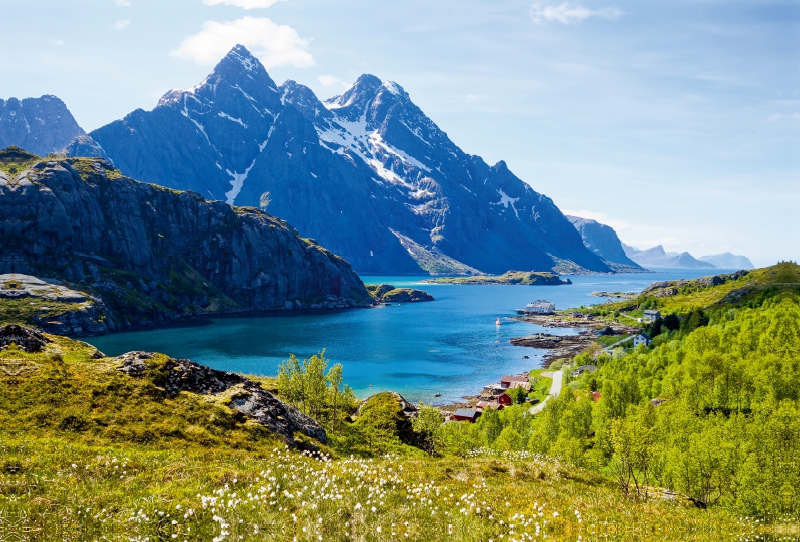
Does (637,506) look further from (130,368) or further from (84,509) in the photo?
(130,368)

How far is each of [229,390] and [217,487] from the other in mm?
18976

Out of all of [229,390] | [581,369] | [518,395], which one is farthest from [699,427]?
[581,369]

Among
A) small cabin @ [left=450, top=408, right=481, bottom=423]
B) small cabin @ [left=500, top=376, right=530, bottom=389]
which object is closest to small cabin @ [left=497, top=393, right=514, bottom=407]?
small cabin @ [left=500, top=376, right=530, bottom=389]

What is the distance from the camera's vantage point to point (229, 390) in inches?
1388

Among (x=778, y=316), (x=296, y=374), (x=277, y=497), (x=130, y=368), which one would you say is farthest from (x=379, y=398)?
(x=778, y=316)

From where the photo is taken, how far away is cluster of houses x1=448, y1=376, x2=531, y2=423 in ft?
332

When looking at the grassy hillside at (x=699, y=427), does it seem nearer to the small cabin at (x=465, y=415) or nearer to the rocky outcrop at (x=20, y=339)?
the small cabin at (x=465, y=415)

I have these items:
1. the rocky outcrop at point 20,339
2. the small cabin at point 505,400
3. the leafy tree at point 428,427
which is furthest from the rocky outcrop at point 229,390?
the small cabin at point 505,400

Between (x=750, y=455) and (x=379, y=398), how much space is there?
44.2 meters

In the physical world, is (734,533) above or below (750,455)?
above

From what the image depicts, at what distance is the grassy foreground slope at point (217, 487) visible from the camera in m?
14.3

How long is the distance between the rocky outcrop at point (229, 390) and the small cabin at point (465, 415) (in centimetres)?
6805

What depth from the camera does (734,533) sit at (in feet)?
62.2

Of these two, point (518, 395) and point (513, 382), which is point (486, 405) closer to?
point (518, 395)
